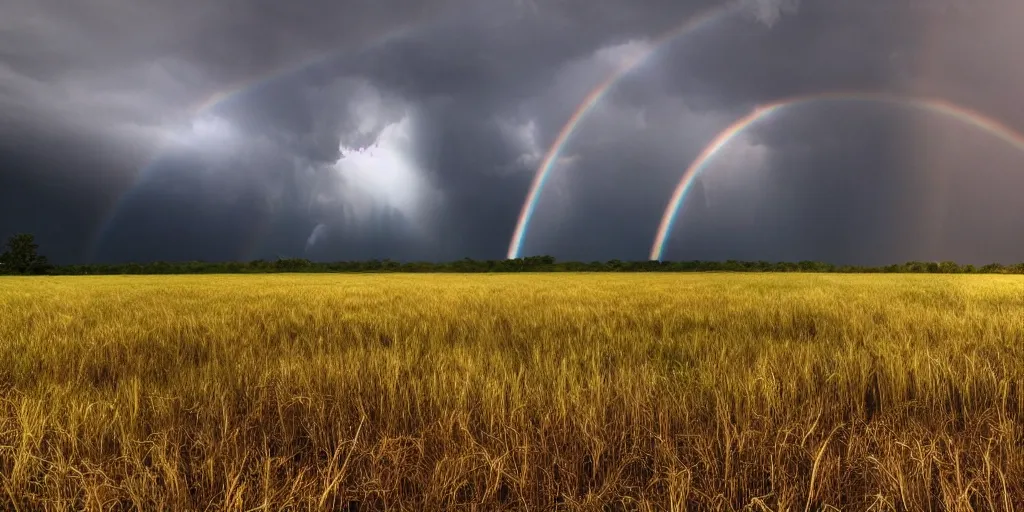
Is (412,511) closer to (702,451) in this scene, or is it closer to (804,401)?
(702,451)

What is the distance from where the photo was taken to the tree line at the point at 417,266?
7025 centimetres

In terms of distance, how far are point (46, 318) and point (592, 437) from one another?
8.67 metres

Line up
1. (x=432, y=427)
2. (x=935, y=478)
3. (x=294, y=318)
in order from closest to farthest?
(x=935, y=478) < (x=432, y=427) < (x=294, y=318)

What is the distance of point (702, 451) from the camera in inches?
67.7

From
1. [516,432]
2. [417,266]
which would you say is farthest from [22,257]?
[516,432]

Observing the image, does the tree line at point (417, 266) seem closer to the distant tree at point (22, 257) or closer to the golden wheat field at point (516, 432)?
the distant tree at point (22, 257)

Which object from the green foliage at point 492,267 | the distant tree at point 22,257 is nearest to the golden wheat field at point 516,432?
the green foliage at point 492,267

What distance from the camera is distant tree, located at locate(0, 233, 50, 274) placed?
83.3 meters

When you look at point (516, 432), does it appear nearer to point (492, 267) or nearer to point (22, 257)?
point (492, 267)

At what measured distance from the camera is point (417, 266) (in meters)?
80.7

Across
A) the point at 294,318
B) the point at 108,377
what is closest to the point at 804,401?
the point at 108,377

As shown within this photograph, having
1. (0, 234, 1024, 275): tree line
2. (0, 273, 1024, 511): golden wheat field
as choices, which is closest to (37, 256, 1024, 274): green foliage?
(0, 234, 1024, 275): tree line

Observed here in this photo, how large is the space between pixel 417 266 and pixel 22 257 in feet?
242

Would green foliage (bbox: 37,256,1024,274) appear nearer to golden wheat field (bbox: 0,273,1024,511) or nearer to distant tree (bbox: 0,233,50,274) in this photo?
distant tree (bbox: 0,233,50,274)
